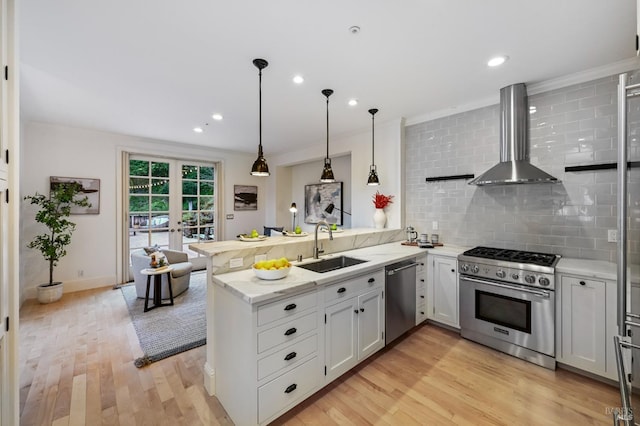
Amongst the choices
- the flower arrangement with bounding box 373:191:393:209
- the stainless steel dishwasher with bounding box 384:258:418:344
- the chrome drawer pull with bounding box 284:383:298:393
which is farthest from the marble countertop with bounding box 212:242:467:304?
the flower arrangement with bounding box 373:191:393:209

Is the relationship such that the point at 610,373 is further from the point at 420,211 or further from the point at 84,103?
the point at 84,103

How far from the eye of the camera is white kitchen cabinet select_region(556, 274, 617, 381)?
6.80 ft

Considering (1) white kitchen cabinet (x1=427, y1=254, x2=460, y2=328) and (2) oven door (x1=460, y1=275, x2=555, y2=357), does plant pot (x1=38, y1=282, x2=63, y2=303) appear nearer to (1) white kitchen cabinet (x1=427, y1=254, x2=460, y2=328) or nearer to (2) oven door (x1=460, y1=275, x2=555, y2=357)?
(1) white kitchen cabinet (x1=427, y1=254, x2=460, y2=328)

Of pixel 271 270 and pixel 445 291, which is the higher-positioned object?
pixel 271 270

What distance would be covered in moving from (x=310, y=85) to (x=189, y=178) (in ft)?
13.3

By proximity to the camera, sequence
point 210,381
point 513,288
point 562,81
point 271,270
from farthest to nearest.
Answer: point 562,81 → point 513,288 → point 210,381 → point 271,270

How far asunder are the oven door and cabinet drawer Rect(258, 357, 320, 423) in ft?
5.92

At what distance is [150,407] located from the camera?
6.25 feet

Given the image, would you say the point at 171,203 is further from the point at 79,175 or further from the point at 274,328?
the point at 274,328

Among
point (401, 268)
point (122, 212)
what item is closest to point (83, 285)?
point (122, 212)

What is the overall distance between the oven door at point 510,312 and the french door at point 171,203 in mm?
4844

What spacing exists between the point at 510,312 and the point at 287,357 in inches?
85.9

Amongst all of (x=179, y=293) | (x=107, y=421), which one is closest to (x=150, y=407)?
(x=107, y=421)

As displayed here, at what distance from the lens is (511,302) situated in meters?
2.52
